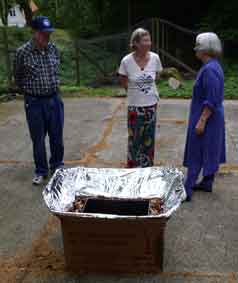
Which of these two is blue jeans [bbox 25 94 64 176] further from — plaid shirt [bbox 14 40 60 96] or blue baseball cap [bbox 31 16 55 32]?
blue baseball cap [bbox 31 16 55 32]

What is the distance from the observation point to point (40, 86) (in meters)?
4.24

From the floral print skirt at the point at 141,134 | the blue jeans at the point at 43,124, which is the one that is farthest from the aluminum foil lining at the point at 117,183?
the blue jeans at the point at 43,124

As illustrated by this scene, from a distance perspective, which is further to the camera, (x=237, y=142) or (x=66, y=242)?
(x=237, y=142)

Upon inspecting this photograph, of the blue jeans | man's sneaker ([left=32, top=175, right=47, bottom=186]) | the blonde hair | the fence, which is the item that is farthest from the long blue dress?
the fence

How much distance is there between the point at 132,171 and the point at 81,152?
88.1 inches

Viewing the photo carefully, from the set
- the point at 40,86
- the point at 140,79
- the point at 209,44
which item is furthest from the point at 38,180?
the point at 209,44

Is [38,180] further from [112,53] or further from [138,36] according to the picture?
[112,53]

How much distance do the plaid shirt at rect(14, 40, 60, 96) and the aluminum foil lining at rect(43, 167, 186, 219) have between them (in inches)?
49.0

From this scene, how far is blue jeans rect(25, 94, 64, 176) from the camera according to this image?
4.32 meters

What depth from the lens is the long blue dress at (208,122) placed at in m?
3.54

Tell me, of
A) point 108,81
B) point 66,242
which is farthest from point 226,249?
point 108,81

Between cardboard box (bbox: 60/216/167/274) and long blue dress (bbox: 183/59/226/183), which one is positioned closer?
cardboard box (bbox: 60/216/167/274)

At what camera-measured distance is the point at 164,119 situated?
279 inches

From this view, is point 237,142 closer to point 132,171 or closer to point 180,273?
point 132,171
